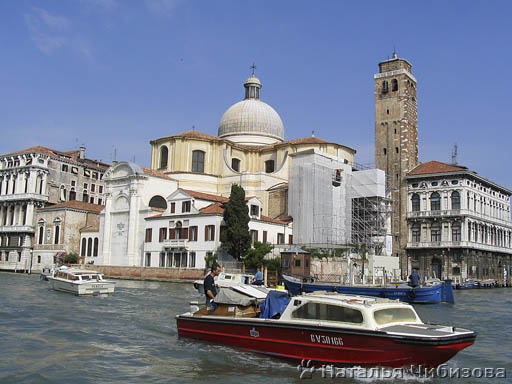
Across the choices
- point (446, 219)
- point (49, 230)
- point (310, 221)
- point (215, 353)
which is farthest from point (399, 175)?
point (215, 353)

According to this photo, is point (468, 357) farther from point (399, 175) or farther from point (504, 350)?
point (399, 175)

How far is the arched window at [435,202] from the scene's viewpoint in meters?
48.9

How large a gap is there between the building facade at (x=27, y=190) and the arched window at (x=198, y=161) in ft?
56.4

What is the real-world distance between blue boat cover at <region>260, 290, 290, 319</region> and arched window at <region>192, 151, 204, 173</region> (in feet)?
123

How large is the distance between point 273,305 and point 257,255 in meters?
23.4

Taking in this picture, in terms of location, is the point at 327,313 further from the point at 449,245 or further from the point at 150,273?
the point at 449,245

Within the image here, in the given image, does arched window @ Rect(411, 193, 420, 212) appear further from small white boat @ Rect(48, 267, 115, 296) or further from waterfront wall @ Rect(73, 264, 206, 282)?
small white boat @ Rect(48, 267, 115, 296)

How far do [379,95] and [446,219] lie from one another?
13703mm

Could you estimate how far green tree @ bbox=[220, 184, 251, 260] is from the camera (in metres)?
36.2

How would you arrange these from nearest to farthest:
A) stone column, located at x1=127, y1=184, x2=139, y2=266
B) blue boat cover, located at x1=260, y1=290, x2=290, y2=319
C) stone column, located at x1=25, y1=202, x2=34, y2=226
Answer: blue boat cover, located at x1=260, y1=290, x2=290, y2=319 < stone column, located at x1=127, y1=184, x2=139, y2=266 < stone column, located at x1=25, y1=202, x2=34, y2=226

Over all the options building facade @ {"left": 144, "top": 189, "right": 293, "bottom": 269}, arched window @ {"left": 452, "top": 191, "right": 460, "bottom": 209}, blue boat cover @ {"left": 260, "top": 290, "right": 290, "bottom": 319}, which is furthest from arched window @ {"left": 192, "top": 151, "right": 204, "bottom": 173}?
blue boat cover @ {"left": 260, "top": 290, "right": 290, "bottom": 319}

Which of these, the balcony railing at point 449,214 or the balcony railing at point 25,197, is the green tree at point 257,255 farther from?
the balcony railing at point 25,197

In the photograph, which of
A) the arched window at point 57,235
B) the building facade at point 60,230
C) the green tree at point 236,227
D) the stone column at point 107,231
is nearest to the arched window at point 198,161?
the stone column at point 107,231

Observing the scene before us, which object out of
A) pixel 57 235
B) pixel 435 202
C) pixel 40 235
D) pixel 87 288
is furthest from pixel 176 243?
pixel 435 202
